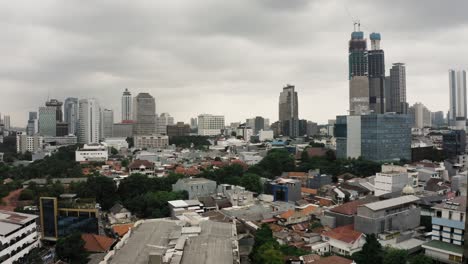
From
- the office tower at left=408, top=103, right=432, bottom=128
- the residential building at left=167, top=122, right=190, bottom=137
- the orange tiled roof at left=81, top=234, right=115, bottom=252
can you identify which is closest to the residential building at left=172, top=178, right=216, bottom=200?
the orange tiled roof at left=81, top=234, right=115, bottom=252

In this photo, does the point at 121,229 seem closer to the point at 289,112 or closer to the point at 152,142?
the point at 152,142

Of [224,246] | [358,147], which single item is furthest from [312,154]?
[224,246]

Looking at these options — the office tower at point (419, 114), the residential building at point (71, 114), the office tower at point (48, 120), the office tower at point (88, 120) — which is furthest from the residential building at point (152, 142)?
the office tower at point (419, 114)

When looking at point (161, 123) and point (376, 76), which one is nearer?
point (376, 76)

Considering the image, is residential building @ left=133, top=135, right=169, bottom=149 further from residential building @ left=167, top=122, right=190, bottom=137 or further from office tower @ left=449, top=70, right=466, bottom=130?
office tower @ left=449, top=70, right=466, bottom=130

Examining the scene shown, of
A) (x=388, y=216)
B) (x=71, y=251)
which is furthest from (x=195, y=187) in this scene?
(x=388, y=216)

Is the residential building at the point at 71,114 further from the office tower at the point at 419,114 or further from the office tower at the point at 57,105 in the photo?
the office tower at the point at 419,114

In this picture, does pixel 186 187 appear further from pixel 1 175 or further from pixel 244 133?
pixel 244 133
